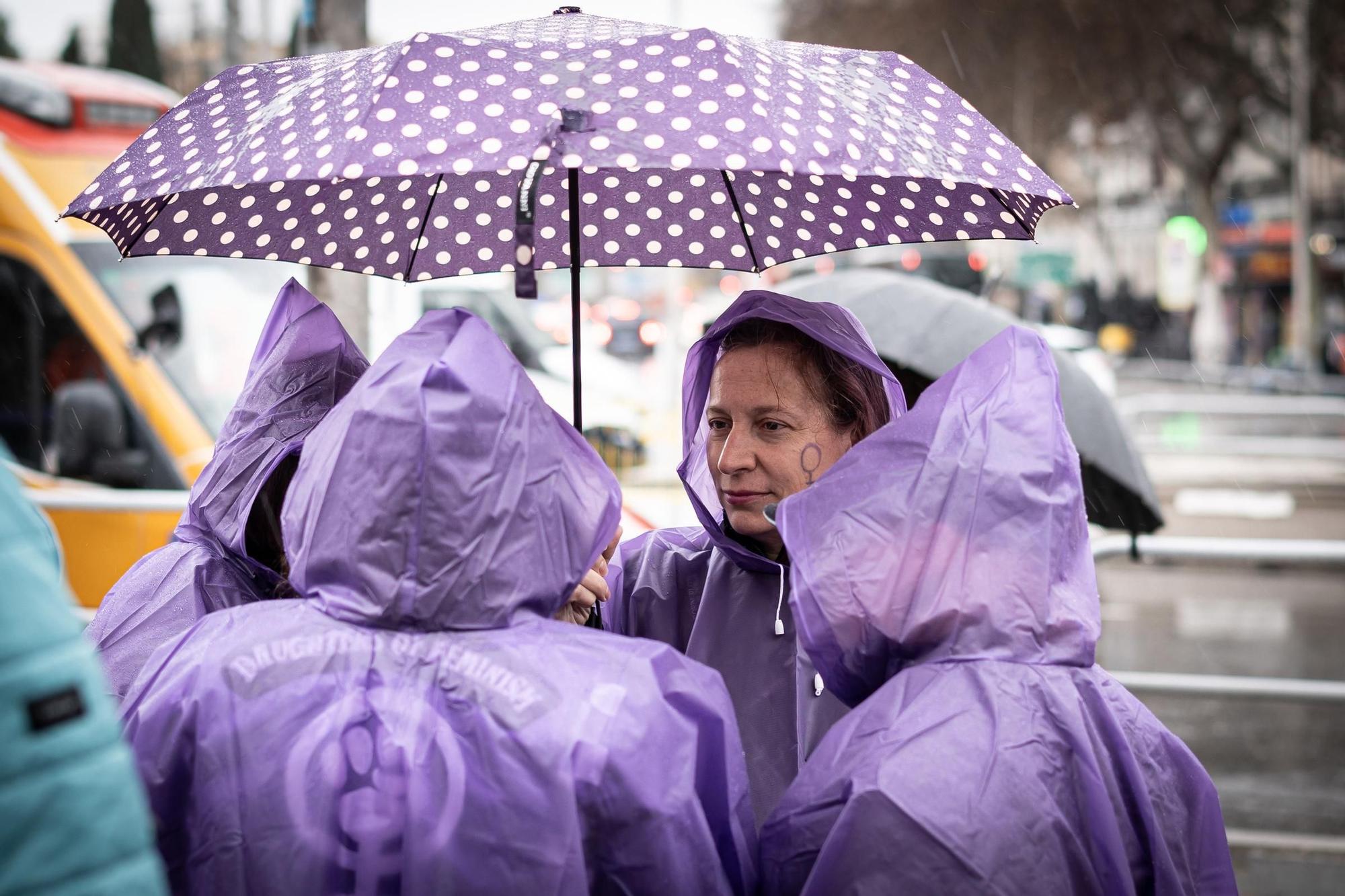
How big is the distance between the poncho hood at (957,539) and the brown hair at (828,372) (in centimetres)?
63

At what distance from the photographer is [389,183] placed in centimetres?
296

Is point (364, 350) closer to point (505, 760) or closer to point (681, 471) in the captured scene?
point (681, 471)

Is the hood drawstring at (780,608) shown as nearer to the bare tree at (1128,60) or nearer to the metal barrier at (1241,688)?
the metal barrier at (1241,688)

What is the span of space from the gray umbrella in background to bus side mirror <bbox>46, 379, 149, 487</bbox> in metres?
3.44

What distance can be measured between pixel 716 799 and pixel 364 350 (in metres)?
3.41

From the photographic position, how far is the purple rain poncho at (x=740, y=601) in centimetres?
250

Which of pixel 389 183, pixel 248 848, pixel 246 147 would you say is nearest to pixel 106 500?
pixel 389 183

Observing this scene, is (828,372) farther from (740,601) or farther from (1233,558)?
(1233,558)

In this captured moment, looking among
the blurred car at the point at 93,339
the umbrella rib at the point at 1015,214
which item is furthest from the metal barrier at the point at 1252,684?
the blurred car at the point at 93,339

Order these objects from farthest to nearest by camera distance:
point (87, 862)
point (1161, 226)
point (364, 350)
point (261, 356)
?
point (1161, 226), point (364, 350), point (261, 356), point (87, 862)

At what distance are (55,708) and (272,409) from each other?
1419 millimetres

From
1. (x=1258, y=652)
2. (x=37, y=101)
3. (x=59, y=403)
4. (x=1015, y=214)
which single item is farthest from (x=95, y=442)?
(x=1258, y=652)

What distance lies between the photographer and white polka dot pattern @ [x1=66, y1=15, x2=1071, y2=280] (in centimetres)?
192

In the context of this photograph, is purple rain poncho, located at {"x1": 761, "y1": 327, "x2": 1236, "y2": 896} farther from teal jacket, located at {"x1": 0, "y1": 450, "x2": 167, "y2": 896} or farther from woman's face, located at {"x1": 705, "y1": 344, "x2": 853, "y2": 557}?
teal jacket, located at {"x1": 0, "y1": 450, "x2": 167, "y2": 896}
